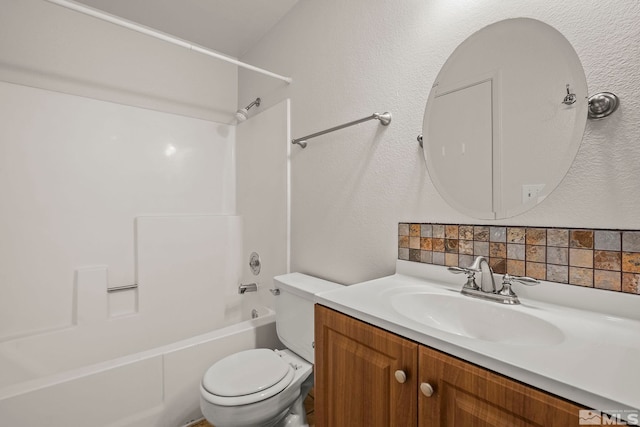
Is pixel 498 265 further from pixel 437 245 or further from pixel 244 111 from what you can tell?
pixel 244 111

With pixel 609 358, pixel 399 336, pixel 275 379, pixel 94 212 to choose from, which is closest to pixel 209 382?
pixel 275 379

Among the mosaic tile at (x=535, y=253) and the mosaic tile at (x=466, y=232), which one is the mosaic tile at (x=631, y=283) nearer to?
the mosaic tile at (x=535, y=253)

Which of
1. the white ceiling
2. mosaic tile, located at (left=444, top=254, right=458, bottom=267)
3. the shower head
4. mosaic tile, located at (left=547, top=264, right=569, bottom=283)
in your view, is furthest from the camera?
the shower head

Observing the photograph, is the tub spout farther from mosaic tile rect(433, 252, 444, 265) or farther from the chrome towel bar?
mosaic tile rect(433, 252, 444, 265)

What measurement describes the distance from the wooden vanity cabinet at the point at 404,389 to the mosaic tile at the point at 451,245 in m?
0.48

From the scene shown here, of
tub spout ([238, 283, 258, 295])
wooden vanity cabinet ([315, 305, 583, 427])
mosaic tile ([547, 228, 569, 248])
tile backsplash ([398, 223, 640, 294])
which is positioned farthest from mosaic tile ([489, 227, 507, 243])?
tub spout ([238, 283, 258, 295])

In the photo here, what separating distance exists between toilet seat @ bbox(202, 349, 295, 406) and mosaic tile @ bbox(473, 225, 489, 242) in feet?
3.10

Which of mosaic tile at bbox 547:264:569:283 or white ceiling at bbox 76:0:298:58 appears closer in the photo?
mosaic tile at bbox 547:264:569:283

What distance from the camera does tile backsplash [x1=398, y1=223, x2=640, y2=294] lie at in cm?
73

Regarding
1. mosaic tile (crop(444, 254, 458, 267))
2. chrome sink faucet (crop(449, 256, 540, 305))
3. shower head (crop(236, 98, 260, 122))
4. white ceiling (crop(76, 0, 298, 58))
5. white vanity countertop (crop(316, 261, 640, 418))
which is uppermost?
white ceiling (crop(76, 0, 298, 58))

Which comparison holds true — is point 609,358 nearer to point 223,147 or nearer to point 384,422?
point 384,422

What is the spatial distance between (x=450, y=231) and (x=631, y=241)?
1.49ft

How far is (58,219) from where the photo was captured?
1741 millimetres

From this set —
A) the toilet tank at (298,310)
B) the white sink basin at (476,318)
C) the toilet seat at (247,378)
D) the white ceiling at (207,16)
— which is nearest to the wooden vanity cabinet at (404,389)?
the white sink basin at (476,318)
